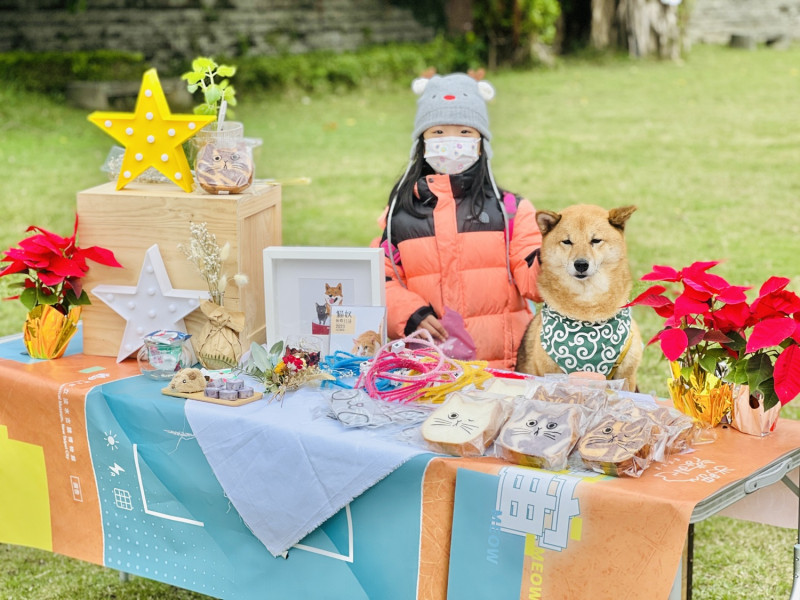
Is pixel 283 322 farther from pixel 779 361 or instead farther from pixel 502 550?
pixel 779 361

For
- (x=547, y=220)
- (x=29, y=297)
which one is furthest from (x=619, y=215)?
(x=29, y=297)

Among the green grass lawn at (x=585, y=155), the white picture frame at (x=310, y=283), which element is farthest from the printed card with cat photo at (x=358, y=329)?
the green grass lawn at (x=585, y=155)

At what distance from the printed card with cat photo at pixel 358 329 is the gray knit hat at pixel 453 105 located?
62cm

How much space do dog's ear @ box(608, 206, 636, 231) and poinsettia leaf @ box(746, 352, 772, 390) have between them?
492 millimetres

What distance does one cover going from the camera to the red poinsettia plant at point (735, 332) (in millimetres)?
2096

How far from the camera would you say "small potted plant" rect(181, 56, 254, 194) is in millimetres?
2725

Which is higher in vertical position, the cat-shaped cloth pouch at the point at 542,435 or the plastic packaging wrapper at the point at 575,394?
the plastic packaging wrapper at the point at 575,394

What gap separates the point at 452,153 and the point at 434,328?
0.52 m

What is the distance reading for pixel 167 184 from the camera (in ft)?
9.58

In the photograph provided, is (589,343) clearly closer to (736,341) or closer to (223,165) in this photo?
(736,341)

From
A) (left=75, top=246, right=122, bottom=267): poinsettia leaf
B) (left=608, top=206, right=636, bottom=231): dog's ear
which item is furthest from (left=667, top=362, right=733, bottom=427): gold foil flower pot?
(left=75, top=246, right=122, bottom=267): poinsettia leaf

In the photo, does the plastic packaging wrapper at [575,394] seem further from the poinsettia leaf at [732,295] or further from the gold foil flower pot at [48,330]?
the gold foil flower pot at [48,330]

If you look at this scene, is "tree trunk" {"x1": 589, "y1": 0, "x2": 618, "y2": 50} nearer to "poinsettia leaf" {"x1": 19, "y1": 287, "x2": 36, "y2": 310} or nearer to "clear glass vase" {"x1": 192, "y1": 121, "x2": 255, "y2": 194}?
"clear glass vase" {"x1": 192, "y1": 121, "x2": 255, "y2": 194}

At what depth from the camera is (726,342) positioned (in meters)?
2.22
